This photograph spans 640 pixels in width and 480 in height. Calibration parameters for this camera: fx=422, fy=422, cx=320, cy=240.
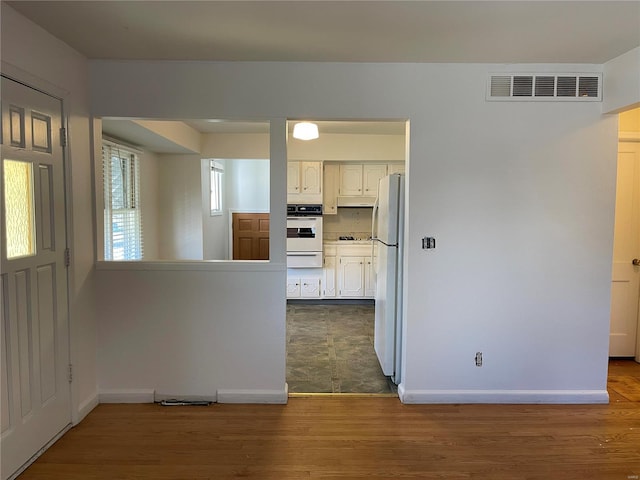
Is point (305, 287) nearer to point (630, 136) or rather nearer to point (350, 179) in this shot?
point (350, 179)

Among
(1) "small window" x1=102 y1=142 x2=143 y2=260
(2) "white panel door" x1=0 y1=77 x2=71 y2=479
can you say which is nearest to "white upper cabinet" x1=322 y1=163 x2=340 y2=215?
(1) "small window" x1=102 y1=142 x2=143 y2=260

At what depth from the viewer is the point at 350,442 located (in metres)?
2.47

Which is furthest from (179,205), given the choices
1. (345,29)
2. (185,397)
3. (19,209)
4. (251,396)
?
(345,29)

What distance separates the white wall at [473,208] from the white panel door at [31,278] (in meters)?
0.48

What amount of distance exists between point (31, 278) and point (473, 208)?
105 inches

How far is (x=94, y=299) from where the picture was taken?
2887 mm

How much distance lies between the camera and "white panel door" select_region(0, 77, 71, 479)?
81.0 inches

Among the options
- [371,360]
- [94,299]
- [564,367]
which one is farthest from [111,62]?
[564,367]

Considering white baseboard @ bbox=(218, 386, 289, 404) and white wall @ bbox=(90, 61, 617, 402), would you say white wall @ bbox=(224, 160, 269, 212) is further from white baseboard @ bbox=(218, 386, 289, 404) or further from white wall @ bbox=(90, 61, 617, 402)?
white baseboard @ bbox=(218, 386, 289, 404)

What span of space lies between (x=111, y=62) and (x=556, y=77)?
9.66 ft

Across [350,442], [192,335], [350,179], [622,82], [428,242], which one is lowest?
[350,442]

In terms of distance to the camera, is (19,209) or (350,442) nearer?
(19,209)

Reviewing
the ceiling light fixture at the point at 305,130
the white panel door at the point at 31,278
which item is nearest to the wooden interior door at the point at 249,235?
the ceiling light fixture at the point at 305,130

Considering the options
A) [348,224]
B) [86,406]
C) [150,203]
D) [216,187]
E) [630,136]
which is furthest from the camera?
[216,187]
